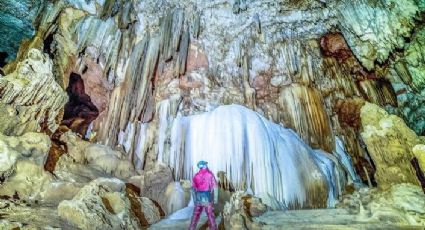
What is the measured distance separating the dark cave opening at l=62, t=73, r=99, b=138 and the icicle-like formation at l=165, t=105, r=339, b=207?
4725mm

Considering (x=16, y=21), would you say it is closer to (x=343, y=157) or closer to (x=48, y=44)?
(x=48, y=44)

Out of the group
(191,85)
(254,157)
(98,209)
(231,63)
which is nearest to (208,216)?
(98,209)

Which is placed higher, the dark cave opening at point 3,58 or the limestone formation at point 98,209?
the dark cave opening at point 3,58

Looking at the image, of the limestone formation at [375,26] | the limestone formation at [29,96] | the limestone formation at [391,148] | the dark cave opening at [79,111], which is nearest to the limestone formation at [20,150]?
the limestone formation at [29,96]

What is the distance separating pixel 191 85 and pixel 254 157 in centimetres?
452

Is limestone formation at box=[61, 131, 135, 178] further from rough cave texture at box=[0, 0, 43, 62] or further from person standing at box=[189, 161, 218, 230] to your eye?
person standing at box=[189, 161, 218, 230]

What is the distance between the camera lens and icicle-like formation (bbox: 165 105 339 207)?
834 cm

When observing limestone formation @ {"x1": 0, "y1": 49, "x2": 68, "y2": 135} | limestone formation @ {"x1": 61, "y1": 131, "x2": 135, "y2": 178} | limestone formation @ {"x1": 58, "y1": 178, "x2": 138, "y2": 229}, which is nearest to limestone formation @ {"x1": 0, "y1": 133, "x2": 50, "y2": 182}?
limestone formation @ {"x1": 0, "y1": 49, "x2": 68, "y2": 135}

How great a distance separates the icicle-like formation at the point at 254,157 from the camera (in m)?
8.34

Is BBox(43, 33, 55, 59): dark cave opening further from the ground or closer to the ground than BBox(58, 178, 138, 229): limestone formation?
further from the ground

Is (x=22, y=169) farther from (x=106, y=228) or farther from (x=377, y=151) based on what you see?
(x=377, y=151)

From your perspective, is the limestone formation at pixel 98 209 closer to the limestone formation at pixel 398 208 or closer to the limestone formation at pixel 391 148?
the limestone formation at pixel 398 208

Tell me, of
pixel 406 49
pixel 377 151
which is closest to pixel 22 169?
pixel 377 151

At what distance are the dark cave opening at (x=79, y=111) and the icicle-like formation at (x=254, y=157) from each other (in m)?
4.72
